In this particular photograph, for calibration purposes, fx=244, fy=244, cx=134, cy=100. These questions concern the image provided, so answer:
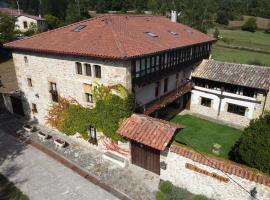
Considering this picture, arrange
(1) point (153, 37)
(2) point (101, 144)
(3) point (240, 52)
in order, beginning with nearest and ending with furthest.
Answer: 1. (2) point (101, 144)
2. (1) point (153, 37)
3. (3) point (240, 52)

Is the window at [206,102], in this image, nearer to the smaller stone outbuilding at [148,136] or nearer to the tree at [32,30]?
the smaller stone outbuilding at [148,136]

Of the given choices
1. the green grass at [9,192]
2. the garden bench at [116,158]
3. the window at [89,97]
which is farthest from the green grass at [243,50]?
the green grass at [9,192]

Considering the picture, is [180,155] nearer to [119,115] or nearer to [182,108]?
[119,115]

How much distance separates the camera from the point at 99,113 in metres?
21.9

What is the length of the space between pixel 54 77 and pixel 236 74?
21236 millimetres

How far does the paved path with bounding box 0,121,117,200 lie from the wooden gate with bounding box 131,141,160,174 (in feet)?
13.1

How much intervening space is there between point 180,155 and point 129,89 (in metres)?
6.84

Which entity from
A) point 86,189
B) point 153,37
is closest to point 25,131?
point 86,189

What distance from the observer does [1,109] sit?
3272 centimetres

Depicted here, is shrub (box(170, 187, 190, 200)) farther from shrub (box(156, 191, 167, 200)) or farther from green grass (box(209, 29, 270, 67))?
green grass (box(209, 29, 270, 67))

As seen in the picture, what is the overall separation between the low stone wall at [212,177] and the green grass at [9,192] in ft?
35.1

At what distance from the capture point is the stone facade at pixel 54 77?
20.2 metres

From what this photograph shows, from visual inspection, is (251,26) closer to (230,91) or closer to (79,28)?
(230,91)

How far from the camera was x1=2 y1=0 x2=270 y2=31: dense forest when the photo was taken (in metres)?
80.6
